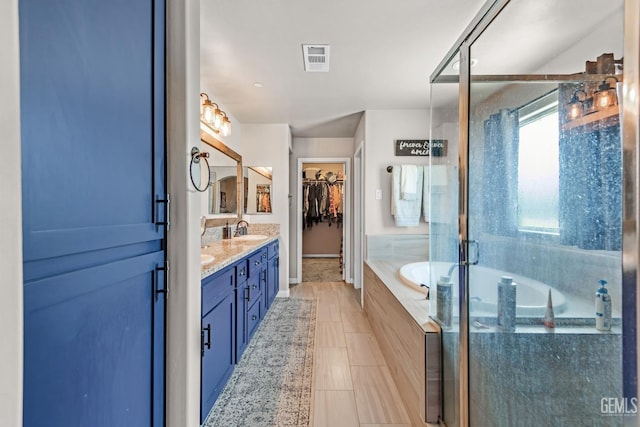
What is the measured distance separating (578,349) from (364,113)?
326 centimetres

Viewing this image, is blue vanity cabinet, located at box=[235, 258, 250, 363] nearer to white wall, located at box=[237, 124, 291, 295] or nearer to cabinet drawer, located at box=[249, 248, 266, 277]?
cabinet drawer, located at box=[249, 248, 266, 277]

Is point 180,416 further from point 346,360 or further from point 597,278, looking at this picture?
point 346,360

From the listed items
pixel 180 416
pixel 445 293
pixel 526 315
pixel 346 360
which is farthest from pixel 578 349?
pixel 346 360

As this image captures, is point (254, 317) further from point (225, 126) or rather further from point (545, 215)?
point (545, 215)

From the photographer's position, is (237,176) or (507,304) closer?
(507,304)

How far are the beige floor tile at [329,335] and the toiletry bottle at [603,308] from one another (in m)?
2.10

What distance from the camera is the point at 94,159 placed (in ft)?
2.28

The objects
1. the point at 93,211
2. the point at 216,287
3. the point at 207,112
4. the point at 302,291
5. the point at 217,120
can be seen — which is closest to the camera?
the point at 93,211

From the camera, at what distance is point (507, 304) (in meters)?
1.17

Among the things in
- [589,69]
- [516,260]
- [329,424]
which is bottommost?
[329,424]

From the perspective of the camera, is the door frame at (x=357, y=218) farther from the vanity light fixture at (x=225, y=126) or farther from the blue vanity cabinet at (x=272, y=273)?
the vanity light fixture at (x=225, y=126)

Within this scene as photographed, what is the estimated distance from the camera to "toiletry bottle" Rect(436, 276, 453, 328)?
61.4 inches

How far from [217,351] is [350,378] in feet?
3.02

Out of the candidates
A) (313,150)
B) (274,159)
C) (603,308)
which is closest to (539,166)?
(603,308)
